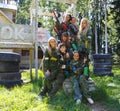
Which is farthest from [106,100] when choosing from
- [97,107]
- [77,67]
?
[77,67]

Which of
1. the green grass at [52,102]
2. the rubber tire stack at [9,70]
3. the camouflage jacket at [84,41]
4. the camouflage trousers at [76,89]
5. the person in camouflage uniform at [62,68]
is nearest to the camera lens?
the green grass at [52,102]

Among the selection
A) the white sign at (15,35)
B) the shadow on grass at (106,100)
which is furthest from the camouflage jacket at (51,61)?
the white sign at (15,35)

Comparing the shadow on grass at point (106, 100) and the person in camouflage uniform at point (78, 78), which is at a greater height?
the person in camouflage uniform at point (78, 78)

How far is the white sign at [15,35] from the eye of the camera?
10680 mm

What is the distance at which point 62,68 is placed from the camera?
273 inches

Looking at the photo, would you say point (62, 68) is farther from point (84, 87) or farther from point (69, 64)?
point (84, 87)

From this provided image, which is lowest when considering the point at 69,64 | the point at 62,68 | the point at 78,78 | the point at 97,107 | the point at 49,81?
the point at 97,107

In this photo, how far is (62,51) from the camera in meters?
7.00

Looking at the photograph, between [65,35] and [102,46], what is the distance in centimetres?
3050

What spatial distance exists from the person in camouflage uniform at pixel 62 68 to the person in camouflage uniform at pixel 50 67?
0.31 feet

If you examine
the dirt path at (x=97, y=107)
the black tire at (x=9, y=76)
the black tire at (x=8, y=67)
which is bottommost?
the dirt path at (x=97, y=107)

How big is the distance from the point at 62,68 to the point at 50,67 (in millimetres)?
281

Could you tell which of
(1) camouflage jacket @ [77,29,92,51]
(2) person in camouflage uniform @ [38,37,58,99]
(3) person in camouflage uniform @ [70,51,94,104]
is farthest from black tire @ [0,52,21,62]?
(3) person in camouflage uniform @ [70,51,94,104]

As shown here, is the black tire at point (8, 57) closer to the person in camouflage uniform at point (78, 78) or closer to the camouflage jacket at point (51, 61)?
the camouflage jacket at point (51, 61)
